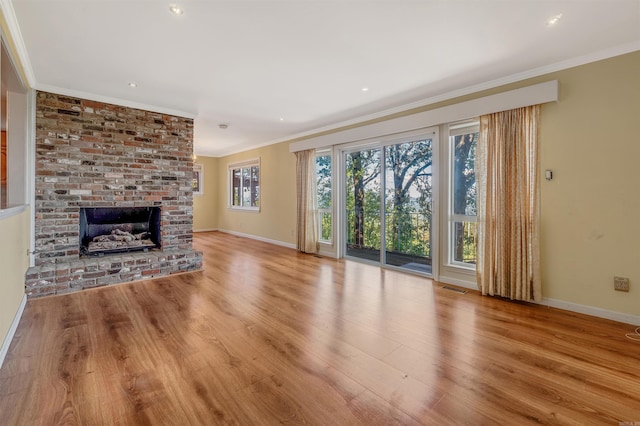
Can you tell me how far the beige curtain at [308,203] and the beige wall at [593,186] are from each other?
3.70 m

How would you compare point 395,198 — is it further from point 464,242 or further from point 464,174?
point 464,242

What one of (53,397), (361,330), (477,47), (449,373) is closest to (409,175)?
(477,47)

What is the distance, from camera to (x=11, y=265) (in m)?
2.46

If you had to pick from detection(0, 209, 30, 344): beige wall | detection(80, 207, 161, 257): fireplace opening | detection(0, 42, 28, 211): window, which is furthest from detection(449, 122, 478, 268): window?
detection(0, 42, 28, 211): window

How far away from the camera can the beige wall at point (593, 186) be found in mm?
2625

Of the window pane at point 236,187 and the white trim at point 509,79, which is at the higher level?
the white trim at point 509,79

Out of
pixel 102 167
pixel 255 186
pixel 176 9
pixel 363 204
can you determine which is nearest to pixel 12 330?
pixel 102 167

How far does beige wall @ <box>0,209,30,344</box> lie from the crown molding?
1.47m

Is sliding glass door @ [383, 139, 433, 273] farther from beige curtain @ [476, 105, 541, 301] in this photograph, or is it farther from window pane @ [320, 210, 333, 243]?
window pane @ [320, 210, 333, 243]

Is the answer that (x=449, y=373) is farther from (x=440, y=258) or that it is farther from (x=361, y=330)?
(x=440, y=258)

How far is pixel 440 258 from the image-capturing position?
398 cm

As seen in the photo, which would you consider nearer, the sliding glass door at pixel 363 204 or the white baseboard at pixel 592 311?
the white baseboard at pixel 592 311

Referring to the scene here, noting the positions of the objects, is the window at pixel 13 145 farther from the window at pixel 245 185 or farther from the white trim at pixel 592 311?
the white trim at pixel 592 311

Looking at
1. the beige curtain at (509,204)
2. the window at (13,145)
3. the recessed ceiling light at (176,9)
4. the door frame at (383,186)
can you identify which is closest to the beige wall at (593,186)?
the beige curtain at (509,204)
